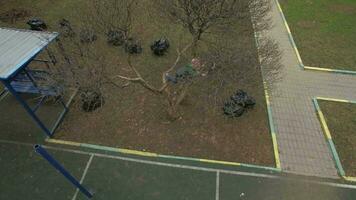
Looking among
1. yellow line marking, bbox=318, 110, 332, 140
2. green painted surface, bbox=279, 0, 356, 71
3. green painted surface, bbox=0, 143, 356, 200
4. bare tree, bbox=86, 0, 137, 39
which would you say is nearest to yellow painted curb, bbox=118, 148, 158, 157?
green painted surface, bbox=0, 143, 356, 200

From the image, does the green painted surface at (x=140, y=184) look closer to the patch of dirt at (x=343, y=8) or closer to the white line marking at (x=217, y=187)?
the white line marking at (x=217, y=187)

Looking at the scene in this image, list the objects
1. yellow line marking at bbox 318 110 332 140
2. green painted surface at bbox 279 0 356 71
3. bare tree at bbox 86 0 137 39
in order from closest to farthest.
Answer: bare tree at bbox 86 0 137 39 → yellow line marking at bbox 318 110 332 140 → green painted surface at bbox 279 0 356 71

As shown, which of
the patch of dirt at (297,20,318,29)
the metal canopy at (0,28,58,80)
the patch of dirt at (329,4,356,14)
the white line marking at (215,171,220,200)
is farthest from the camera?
the patch of dirt at (329,4,356,14)

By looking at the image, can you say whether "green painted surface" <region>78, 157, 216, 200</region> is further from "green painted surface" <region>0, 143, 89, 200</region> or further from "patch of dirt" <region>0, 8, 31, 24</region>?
"patch of dirt" <region>0, 8, 31, 24</region>

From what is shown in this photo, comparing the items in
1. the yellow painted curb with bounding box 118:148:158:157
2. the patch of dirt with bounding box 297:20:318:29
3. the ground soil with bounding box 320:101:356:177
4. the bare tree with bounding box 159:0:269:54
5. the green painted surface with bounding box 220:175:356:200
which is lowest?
the green painted surface with bounding box 220:175:356:200

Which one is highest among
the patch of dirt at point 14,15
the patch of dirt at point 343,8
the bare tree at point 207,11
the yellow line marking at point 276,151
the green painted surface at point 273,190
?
the patch of dirt at point 343,8

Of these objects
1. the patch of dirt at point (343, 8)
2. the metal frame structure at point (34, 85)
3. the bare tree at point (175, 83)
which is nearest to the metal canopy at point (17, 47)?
the metal frame structure at point (34, 85)

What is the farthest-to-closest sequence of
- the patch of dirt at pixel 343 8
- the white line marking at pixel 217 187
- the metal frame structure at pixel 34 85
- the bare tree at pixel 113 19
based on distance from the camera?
the patch of dirt at pixel 343 8 < the bare tree at pixel 113 19 < the white line marking at pixel 217 187 < the metal frame structure at pixel 34 85

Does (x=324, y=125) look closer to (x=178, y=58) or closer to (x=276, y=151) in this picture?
(x=276, y=151)
